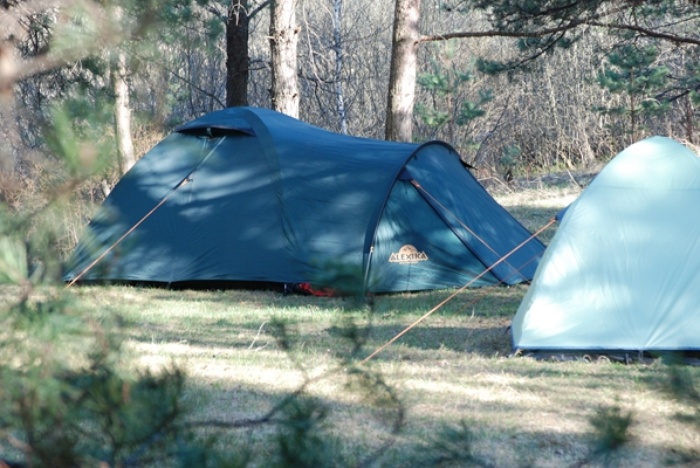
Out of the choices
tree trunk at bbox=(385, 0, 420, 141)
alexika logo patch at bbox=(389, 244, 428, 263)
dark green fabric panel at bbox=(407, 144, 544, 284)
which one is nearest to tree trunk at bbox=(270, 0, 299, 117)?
tree trunk at bbox=(385, 0, 420, 141)

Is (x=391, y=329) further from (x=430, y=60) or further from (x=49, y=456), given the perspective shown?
(x=430, y=60)

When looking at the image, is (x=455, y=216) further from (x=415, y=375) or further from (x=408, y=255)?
(x=415, y=375)

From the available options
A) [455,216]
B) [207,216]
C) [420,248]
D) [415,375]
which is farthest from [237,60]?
[415,375]

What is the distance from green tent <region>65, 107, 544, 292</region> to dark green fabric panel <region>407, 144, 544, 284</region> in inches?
0.5

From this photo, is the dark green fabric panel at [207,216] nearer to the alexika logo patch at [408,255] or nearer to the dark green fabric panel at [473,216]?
the alexika logo patch at [408,255]

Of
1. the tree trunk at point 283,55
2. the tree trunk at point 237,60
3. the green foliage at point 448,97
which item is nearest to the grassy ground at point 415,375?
the tree trunk at point 283,55

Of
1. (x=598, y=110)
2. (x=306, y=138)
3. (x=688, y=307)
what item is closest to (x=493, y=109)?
(x=598, y=110)

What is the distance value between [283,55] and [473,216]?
3694mm

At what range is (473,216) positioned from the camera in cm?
952

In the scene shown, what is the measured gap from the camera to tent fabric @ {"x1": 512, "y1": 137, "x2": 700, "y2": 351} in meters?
6.14

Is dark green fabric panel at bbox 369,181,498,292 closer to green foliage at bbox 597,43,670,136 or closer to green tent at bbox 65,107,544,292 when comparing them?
green tent at bbox 65,107,544,292

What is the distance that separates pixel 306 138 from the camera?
9.71 m

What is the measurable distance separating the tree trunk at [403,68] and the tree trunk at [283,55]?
53.4 inches

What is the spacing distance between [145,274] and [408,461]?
24.4ft
